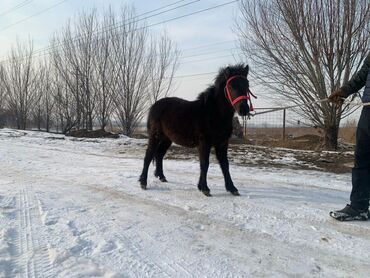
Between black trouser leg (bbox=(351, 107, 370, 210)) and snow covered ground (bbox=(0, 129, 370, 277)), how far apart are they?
0.29 m

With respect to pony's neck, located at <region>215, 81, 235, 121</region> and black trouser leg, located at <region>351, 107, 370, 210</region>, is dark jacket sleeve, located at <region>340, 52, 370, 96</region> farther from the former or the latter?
pony's neck, located at <region>215, 81, 235, 121</region>

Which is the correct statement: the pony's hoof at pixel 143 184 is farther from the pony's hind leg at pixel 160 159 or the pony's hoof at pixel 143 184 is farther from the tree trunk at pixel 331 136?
the tree trunk at pixel 331 136

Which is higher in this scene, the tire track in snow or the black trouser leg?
the black trouser leg

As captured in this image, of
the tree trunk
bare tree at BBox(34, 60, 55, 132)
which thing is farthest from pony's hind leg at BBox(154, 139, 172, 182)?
bare tree at BBox(34, 60, 55, 132)

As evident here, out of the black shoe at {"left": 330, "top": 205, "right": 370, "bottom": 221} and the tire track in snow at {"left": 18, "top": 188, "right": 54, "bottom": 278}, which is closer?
the tire track in snow at {"left": 18, "top": 188, "right": 54, "bottom": 278}

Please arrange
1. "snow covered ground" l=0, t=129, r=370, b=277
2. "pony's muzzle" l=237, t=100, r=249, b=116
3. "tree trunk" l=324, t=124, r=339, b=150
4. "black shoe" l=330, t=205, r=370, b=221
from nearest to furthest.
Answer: "snow covered ground" l=0, t=129, r=370, b=277 < "black shoe" l=330, t=205, r=370, b=221 < "pony's muzzle" l=237, t=100, r=249, b=116 < "tree trunk" l=324, t=124, r=339, b=150

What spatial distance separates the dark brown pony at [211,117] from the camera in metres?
5.23

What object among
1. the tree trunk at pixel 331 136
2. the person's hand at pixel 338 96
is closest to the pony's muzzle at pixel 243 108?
the person's hand at pixel 338 96

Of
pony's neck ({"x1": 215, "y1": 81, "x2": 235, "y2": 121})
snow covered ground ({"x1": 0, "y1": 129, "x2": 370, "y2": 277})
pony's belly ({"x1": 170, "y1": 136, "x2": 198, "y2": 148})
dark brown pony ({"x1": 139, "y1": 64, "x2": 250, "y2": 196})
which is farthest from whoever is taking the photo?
pony's belly ({"x1": 170, "y1": 136, "x2": 198, "y2": 148})

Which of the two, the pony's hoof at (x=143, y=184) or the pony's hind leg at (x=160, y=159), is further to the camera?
the pony's hind leg at (x=160, y=159)

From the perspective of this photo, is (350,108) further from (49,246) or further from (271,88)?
(49,246)

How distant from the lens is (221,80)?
555cm

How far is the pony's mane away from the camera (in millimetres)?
5371

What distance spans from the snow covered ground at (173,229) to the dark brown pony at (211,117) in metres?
0.55
